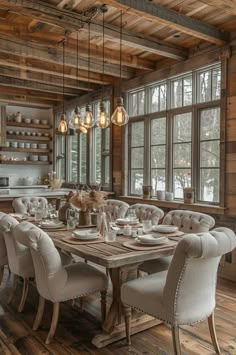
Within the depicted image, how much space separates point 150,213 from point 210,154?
1.26 m

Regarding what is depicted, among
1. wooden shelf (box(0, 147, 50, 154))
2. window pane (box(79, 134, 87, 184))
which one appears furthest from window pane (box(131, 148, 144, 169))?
wooden shelf (box(0, 147, 50, 154))

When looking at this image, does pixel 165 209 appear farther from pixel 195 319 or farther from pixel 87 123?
pixel 195 319

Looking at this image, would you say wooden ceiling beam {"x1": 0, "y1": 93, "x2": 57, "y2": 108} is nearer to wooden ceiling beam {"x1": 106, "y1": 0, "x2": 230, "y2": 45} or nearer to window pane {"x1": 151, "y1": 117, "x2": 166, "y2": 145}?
window pane {"x1": 151, "y1": 117, "x2": 166, "y2": 145}

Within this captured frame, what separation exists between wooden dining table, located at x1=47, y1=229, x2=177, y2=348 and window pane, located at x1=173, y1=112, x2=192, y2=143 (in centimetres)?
230

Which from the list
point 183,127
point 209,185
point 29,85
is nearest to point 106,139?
point 29,85

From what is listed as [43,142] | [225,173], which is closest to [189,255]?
[225,173]

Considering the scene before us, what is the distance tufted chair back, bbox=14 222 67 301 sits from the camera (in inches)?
96.2

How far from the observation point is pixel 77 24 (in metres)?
3.61

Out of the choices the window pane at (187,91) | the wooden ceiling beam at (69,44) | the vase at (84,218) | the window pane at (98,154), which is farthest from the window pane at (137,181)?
the vase at (84,218)

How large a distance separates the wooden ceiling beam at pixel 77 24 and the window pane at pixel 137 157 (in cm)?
162

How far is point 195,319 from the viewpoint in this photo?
2.24 meters

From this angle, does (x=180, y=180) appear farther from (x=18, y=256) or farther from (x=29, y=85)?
(x=29, y=85)

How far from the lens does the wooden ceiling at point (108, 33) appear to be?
3324mm

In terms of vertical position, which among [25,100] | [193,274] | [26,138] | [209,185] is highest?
[25,100]
